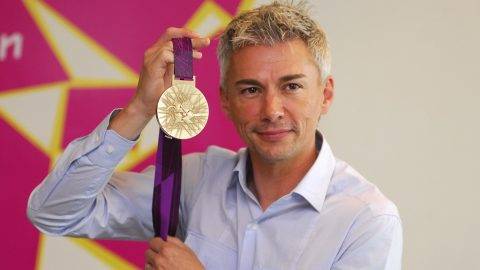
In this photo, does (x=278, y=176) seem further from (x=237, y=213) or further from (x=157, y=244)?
(x=157, y=244)

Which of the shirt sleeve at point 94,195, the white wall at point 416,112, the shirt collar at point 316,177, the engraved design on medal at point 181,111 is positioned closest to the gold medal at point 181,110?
the engraved design on medal at point 181,111

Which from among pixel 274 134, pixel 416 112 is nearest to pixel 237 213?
pixel 274 134

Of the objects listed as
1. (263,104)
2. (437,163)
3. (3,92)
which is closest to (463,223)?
(437,163)

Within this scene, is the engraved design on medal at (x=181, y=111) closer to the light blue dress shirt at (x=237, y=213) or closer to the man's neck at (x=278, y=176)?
the light blue dress shirt at (x=237, y=213)

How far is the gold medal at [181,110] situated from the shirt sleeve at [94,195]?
0.12 metres

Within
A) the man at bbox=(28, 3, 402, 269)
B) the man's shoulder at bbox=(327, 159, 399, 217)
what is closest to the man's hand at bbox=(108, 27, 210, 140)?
the man at bbox=(28, 3, 402, 269)

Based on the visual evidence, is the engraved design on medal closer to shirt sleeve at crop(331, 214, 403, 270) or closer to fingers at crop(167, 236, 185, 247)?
fingers at crop(167, 236, 185, 247)

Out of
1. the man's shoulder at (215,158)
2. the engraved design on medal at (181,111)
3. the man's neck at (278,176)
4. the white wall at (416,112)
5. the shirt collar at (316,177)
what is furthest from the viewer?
the white wall at (416,112)

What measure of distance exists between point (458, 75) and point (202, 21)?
0.80 m

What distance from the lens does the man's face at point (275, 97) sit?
48.1 inches

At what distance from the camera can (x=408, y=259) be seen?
1.85 meters

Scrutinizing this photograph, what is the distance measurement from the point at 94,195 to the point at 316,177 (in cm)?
46

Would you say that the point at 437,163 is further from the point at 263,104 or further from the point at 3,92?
the point at 3,92

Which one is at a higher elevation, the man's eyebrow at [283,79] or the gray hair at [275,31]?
the gray hair at [275,31]
